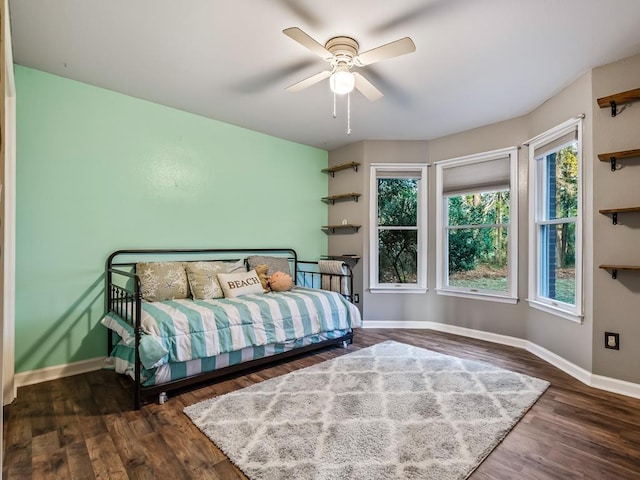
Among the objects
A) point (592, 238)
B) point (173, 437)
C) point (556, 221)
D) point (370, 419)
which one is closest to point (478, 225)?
point (556, 221)

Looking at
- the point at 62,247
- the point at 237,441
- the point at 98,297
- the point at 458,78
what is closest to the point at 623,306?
the point at 458,78

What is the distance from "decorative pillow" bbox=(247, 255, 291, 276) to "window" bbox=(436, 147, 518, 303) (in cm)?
186

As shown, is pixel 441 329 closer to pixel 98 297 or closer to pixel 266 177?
pixel 266 177

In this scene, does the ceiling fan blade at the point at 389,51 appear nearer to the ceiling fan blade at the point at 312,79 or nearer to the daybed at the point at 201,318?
the ceiling fan blade at the point at 312,79

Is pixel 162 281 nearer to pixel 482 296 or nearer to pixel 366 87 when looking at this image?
pixel 366 87

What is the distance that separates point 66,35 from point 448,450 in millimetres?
3369

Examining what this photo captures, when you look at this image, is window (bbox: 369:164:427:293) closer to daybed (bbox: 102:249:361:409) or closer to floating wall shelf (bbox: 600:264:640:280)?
daybed (bbox: 102:249:361:409)

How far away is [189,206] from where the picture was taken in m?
3.53

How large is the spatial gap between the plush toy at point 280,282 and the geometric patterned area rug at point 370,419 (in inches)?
36.9

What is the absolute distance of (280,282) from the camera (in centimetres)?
361

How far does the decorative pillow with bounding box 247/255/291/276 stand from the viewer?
Result: 152 inches

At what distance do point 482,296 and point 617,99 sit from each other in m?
2.19

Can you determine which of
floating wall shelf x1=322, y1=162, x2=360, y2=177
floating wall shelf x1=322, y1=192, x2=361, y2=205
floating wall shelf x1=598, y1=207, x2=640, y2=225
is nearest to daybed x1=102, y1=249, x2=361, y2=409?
floating wall shelf x1=322, y1=192, x2=361, y2=205

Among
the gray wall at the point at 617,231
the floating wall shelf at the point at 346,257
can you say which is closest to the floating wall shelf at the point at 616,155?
the gray wall at the point at 617,231
